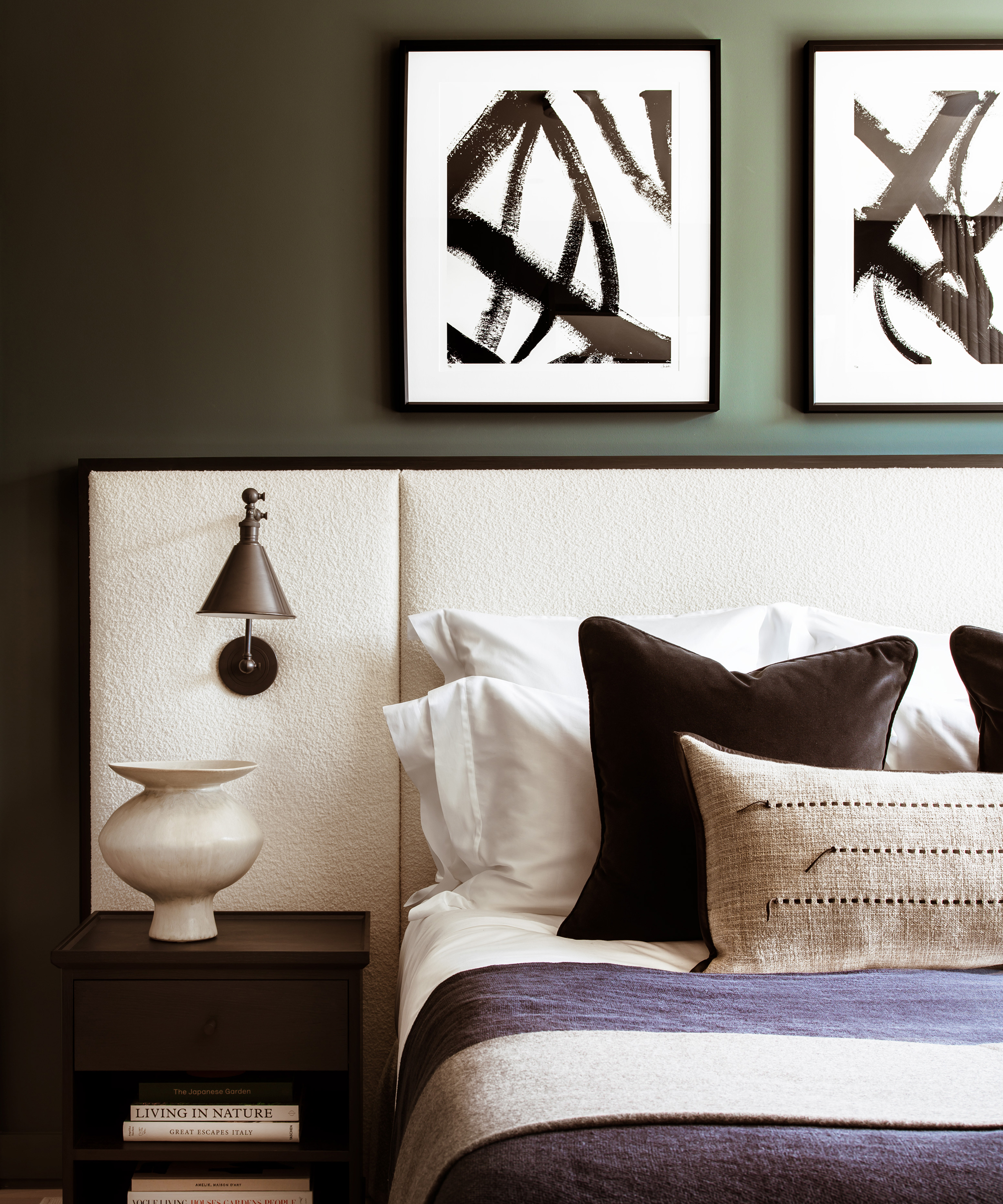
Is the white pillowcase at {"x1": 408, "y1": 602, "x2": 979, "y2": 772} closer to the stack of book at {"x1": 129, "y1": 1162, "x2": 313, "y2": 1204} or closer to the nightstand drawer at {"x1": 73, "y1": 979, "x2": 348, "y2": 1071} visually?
the nightstand drawer at {"x1": 73, "y1": 979, "x2": 348, "y2": 1071}

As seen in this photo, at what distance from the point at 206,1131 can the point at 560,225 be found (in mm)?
1746

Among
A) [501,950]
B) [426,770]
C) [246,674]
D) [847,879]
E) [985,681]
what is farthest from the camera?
[246,674]

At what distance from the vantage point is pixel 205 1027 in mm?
1389

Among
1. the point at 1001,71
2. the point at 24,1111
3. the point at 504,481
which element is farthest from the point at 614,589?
the point at 24,1111

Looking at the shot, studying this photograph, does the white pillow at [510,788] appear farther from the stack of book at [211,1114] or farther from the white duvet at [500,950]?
the stack of book at [211,1114]

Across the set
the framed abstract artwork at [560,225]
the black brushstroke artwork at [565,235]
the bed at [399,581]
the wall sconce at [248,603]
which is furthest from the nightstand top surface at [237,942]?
the black brushstroke artwork at [565,235]

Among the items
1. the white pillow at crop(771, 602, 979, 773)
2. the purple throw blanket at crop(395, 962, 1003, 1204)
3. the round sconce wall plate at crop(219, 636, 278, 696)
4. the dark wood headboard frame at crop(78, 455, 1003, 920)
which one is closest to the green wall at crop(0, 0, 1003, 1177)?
the dark wood headboard frame at crop(78, 455, 1003, 920)

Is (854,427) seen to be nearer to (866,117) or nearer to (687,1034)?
(866,117)

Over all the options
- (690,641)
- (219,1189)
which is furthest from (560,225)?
(219,1189)

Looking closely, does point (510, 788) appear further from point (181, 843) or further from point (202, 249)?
point (202, 249)

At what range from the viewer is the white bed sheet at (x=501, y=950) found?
3.86 feet

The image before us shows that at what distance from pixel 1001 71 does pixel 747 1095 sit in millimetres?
2084

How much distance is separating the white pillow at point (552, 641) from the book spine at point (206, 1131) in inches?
30.2

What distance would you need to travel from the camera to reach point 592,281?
1.89 m
